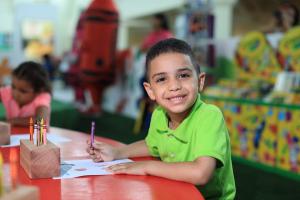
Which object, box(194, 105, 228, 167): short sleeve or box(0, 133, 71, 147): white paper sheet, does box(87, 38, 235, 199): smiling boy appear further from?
box(0, 133, 71, 147): white paper sheet

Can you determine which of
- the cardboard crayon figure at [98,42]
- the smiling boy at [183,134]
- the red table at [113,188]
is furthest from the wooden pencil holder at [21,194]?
A: the cardboard crayon figure at [98,42]

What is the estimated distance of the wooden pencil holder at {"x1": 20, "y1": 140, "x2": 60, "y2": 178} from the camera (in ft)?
3.20

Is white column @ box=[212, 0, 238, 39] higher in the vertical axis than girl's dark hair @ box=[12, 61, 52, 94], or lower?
higher

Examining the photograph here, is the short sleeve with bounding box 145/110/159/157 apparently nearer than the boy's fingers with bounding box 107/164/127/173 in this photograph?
No

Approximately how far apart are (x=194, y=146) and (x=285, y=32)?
3.03 meters

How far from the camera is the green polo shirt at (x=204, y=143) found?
1.08m

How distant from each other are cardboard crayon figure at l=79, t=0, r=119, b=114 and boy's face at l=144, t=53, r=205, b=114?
490 centimetres

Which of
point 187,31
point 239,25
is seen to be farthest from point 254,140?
point 239,25

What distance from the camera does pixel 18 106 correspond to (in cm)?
227

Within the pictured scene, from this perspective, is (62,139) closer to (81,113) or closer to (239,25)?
(81,113)

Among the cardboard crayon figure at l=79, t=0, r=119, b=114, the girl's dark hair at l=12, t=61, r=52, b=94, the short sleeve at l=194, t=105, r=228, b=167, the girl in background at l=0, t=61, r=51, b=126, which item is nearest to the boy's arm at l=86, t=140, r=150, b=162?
the short sleeve at l=194, t=105, r=228, b=167

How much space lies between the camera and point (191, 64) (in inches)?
46.1

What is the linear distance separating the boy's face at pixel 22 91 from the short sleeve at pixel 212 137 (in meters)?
1.30

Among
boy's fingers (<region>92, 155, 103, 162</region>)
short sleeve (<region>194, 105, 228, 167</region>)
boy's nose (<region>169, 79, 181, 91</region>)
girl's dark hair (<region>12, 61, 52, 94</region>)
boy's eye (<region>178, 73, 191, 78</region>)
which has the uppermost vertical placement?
boy's eye (<region>178, 73, 191, 78</region>)
